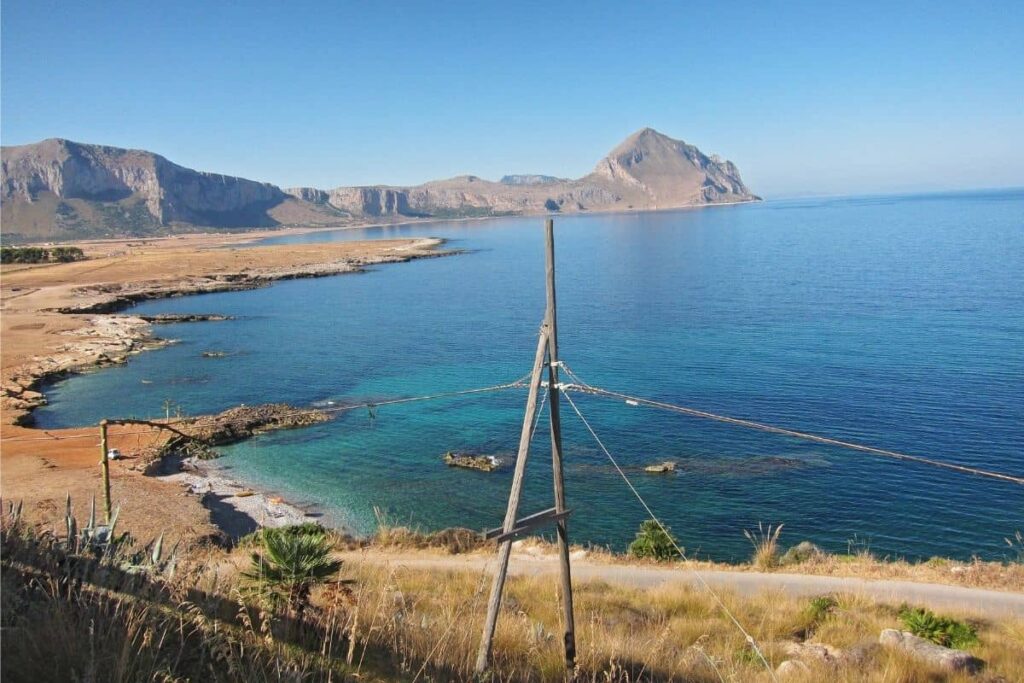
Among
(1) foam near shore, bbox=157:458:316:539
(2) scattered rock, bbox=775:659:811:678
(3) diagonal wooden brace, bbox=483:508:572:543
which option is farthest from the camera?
(1) foam near shore, bbox=157:458:316:539

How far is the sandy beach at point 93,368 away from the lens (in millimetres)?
20875

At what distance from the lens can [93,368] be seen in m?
43.4

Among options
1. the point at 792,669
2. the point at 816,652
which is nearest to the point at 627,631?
the point at 792,669

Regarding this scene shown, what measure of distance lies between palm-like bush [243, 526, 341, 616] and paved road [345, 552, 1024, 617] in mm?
6200

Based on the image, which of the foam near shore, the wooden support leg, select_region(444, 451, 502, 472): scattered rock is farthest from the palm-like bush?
select_region(444, 451, 502, 472): scattered rock

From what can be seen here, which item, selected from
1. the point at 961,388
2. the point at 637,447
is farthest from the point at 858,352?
the point at 637,447

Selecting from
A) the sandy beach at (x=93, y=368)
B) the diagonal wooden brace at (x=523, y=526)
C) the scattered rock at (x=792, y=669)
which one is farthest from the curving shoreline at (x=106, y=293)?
the scattered rock at (x=792, y=669)

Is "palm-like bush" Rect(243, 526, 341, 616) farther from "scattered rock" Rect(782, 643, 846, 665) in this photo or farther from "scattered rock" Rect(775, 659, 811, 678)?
"scattered rock" Rect(782, 643, 846, 665)

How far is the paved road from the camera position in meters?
12.6

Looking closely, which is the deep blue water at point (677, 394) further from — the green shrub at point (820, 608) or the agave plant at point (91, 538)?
the agave plant at point (91, 538)

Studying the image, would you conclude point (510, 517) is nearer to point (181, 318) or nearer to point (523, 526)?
point (523, 526)

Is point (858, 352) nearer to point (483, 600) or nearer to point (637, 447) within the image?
point (637, 447)

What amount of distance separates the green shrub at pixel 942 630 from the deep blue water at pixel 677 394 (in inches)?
372

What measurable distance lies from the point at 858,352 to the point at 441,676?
40485 millimetres
